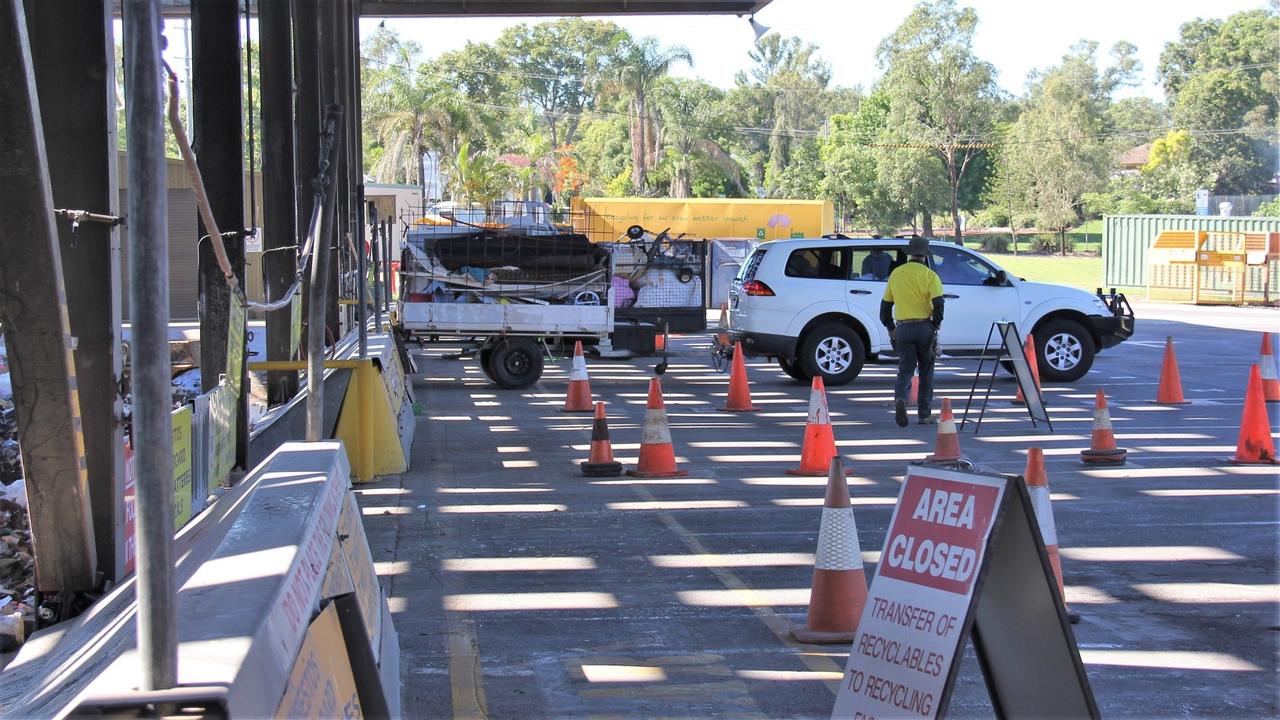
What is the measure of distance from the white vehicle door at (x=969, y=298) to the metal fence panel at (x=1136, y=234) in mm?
26065

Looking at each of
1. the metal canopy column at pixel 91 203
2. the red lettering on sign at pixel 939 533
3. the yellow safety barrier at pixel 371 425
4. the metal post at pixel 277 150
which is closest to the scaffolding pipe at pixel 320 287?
the metal canopy column at pixel 91 203

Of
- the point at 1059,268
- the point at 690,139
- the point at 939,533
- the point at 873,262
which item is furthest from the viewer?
the point at 690,139

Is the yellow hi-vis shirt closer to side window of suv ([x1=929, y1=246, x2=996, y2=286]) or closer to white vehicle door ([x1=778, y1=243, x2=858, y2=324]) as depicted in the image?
white vehicle door ([x1=778, y1=243, x2=858, y2=324])

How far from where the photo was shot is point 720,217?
3788 centimetres

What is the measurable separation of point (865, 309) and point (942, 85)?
166ft

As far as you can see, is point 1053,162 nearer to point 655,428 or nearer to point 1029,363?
point 1029,363

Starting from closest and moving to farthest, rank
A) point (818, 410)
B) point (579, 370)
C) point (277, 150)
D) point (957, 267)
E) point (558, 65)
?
point (818, 410), point (277, 150), point (579, 370), point (957, 267), point (558, 65)

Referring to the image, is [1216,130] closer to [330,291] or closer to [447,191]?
[447,191]

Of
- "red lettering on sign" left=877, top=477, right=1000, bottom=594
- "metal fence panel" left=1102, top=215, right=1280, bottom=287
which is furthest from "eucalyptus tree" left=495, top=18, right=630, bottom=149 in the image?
"red lettering on sign" left=877, top=477, right=1000, bottom=594

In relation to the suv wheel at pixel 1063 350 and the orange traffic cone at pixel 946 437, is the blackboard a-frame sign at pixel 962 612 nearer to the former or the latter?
the orange traffic cone at pixel 946 437

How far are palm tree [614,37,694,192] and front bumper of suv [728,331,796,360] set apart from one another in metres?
49.6

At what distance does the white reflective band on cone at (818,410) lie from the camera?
10.9 m

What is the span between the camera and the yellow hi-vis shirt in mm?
13969

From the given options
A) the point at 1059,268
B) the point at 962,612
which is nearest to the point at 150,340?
the point at 962,612
